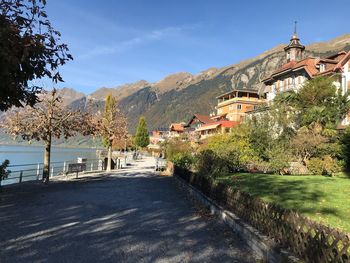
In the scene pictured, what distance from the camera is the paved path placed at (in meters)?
6.96

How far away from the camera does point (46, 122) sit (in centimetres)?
2183

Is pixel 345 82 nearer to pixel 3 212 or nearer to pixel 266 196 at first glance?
pixel 266 196

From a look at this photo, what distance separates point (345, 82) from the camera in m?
39.0

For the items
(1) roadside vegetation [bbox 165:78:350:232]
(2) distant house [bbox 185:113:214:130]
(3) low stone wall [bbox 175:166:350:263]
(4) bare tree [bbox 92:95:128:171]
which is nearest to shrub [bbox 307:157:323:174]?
(1) roadside vegetation [bbox 165:78:350:232]

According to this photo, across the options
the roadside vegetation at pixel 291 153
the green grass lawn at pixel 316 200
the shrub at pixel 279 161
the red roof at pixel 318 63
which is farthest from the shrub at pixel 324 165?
the red roof at pixel 318 63

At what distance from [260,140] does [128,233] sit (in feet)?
81.5

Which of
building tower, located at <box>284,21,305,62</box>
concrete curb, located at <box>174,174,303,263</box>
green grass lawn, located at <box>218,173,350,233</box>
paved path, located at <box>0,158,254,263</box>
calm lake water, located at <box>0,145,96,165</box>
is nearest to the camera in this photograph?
concrete curb, located at <box>174,174,303,263</box>

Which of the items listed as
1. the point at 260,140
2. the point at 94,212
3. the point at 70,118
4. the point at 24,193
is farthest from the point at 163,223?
the point at 260,140

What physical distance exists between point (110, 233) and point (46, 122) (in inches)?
582

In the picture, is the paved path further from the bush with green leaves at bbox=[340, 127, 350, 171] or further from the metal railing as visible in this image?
the bush with green leaves at bbox=[340, 127, 350, 171]

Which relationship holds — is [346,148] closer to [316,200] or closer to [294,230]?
[316,200]

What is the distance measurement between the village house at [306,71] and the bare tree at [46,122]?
24454mm

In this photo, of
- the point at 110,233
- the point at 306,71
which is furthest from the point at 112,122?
the point at 110,233

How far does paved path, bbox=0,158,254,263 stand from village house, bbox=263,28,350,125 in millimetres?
27990
